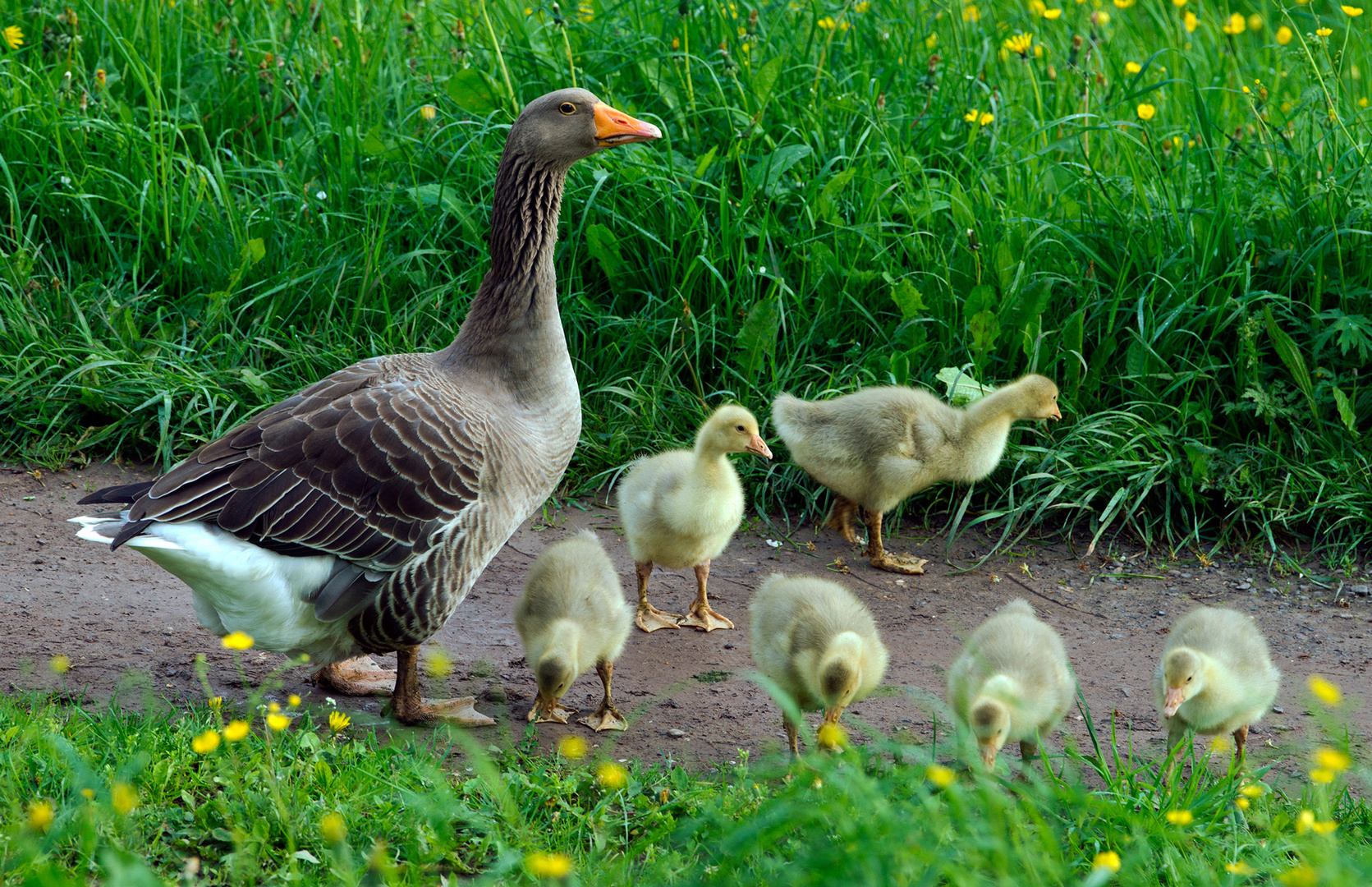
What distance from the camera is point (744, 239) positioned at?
19.8ft

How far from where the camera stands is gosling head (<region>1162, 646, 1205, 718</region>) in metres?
3.50

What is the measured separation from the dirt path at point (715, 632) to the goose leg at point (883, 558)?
1.9 inches

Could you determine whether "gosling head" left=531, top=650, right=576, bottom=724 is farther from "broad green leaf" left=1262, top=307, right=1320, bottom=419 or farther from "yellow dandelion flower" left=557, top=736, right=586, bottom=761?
"broad green leaf" left=1262, top=307, right=1320, bottom=419

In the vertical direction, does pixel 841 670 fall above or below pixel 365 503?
below

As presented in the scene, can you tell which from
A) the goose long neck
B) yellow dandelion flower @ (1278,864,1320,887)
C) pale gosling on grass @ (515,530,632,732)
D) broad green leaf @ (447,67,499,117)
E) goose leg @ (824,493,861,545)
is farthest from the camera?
broad green leaf @ (447,67,499,117)

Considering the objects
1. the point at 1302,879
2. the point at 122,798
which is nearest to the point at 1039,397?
the point at 1302,879

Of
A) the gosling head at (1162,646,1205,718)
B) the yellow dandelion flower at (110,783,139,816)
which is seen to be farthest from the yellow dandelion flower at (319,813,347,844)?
the gosling head at (1162,646,1205,718)

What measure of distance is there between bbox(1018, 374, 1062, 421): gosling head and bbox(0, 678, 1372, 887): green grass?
192cm

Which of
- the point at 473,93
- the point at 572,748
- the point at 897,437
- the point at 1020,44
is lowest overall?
the point at 572,748

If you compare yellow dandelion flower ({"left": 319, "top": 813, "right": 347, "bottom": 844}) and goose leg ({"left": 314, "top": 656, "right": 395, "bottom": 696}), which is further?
goose leg ({"left": 314, "top": 656, "right": 395, "bottom": 696})

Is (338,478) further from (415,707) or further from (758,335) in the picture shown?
(758,335)

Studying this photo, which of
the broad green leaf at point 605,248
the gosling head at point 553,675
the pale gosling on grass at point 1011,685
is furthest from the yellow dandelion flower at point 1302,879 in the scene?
the broad green leaf at point 605,248

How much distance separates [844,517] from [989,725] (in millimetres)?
2335

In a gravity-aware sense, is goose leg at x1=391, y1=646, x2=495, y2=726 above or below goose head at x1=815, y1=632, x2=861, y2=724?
below
